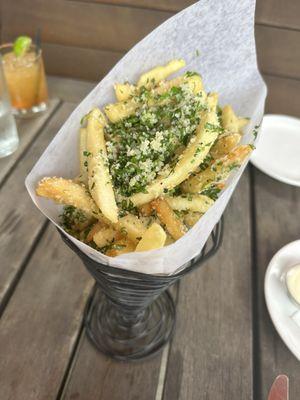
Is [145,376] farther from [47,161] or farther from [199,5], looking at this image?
[199,5]

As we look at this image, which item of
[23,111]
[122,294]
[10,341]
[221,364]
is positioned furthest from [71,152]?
[23,111]

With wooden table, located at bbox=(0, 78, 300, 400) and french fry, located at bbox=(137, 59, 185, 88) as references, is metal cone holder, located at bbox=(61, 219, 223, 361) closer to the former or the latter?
wooden table, located at bbox=(0, 78, 300, 400)

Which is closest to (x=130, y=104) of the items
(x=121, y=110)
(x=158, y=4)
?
(x=121, y=110)

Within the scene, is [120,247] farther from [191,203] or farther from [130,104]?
[130,104]

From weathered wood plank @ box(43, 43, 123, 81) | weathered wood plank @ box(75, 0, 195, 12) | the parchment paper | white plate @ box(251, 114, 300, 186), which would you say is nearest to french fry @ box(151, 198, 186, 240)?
the parchment paper

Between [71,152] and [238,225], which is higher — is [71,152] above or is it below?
above
